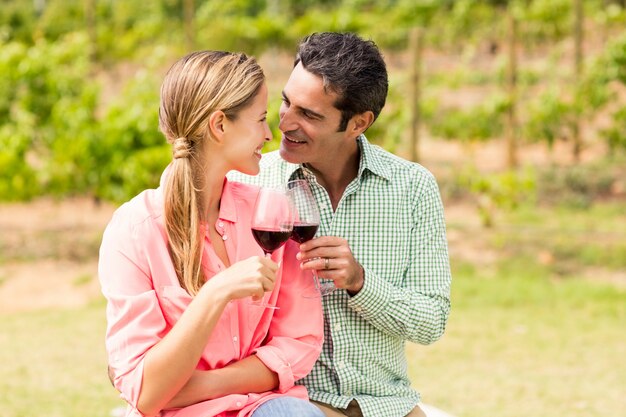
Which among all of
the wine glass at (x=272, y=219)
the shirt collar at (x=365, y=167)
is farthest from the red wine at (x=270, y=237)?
the shirt collar at (x=365, y=167)

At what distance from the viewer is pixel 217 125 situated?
7.50 feet

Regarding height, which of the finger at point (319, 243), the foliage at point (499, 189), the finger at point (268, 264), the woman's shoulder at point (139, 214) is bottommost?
the foliage at point (499, 189)

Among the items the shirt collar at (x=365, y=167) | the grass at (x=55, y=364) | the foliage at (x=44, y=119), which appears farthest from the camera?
the foliage at (x=44, y=119)

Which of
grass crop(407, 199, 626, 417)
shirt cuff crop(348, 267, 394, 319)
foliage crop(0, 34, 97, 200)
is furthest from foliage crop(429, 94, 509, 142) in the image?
shirt cuff crop(348, 267, 394, 319)

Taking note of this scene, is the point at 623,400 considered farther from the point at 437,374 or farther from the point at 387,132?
the point at 387,132

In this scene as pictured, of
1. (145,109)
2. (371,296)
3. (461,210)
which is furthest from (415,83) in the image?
(371,296)

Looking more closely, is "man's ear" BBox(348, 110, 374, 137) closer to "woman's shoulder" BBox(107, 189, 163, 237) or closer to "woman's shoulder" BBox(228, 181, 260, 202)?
"woman's shoulder" BBox(228, 181, 260, 202)

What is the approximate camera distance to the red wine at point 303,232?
7.49 feet

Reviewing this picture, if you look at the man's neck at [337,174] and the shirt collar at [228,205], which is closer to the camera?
the shirt collar at [228,205]

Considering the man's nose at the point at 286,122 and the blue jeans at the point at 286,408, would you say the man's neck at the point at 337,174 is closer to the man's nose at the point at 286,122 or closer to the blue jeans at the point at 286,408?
the man's nose at the point at 286,122

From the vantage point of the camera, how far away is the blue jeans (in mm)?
2271

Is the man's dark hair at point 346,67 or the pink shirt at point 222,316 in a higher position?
the man's dark hair at point 346,67

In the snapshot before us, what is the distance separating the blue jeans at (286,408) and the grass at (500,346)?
2866 mm

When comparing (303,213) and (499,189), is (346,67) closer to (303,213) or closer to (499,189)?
(303,213)
